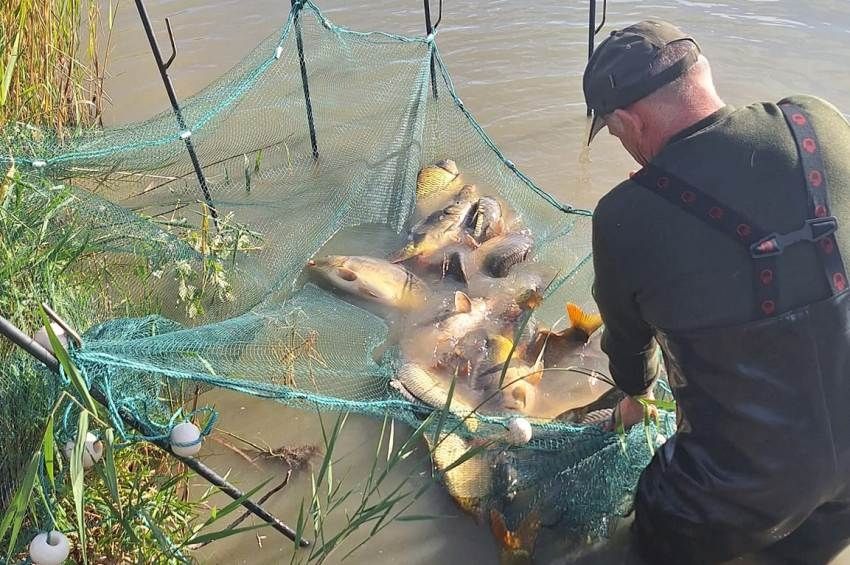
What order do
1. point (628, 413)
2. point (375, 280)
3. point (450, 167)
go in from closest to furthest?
1. point (628, 413)
2. point (375, 280)
3. point (450, 167)

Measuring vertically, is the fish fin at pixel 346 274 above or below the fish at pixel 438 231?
below

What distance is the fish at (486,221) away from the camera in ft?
16.8

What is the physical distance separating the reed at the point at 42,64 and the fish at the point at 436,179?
2.53 metres

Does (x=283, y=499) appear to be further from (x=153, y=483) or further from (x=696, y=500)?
(x=696, y=500)

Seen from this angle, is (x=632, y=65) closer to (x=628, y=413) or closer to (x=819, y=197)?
(x=819, y=197)

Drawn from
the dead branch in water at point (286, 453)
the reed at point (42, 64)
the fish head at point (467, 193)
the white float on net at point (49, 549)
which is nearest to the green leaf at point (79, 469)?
the white float on net at point (49, 549)

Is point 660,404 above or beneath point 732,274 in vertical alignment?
beneath

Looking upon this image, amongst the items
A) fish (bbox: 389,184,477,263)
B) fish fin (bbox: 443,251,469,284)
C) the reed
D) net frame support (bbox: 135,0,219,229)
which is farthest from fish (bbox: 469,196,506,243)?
the reed

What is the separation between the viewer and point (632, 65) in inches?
91.4

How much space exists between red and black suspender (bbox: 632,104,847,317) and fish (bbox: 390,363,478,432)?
5.79ft

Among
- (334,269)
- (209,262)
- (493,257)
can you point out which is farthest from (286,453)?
(493,257)

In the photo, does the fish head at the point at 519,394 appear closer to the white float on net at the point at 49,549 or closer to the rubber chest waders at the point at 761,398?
the rubber chest waders at the point at 761,398

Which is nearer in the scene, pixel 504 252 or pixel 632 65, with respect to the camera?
pixel 632 65

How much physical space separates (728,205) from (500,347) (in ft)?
7.20
